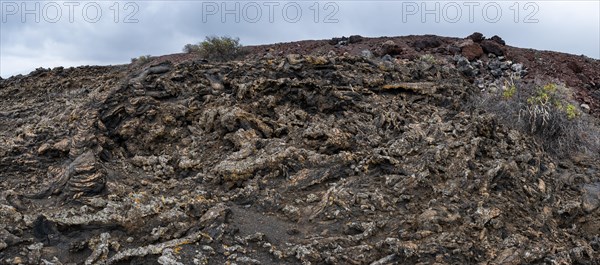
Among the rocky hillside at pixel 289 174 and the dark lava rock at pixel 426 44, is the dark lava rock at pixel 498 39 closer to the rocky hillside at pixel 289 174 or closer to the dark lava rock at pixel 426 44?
the dark lava rock at pixel 426 44

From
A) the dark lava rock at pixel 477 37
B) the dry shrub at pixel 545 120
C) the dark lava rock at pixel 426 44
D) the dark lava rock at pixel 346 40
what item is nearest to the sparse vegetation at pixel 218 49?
the dark lava rock at pixel 346 40

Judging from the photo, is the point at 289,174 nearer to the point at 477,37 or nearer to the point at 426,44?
the point at 426,44

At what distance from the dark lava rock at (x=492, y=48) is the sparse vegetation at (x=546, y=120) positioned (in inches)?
243

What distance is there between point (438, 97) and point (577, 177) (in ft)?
7.55

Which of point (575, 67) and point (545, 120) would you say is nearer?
point (545, 120)

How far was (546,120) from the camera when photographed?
331 inches

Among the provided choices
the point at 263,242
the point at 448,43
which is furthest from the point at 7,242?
the point at 448,43

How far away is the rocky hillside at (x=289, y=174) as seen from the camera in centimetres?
496

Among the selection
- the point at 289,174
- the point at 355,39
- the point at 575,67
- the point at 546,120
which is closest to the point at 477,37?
the point at 575,67

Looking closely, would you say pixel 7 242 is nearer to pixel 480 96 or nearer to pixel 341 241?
pixel 341 241

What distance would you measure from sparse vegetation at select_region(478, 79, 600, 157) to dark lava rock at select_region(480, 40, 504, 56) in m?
6.17

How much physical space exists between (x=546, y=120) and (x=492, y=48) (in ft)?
23.3

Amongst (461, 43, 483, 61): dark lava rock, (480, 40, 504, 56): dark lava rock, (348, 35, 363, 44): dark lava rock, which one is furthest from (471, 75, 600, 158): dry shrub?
(348, 35, 363, 44): dark lava rock

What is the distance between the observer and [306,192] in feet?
19.4
